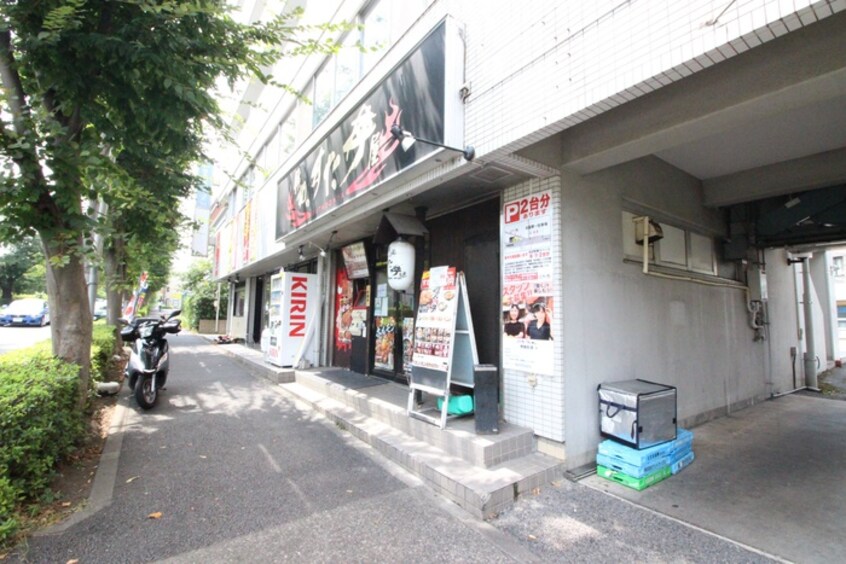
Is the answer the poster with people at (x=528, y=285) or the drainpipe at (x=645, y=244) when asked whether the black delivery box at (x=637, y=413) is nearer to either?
the poster with people at (x=528, y=285)

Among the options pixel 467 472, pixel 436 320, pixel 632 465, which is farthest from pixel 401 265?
pixel 632 465

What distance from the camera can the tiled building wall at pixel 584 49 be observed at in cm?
218

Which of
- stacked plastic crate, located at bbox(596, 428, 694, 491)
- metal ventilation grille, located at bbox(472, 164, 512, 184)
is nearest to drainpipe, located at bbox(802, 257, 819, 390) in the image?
stacked plastic crate, located at bbox(596, 428, 694, 491)

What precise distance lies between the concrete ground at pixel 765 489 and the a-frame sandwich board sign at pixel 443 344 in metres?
1.65

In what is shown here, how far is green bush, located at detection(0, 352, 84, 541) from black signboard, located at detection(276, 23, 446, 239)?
3.76 meters

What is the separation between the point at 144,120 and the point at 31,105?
1.31 metres

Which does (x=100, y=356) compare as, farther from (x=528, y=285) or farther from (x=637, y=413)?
(x=637, y=413)

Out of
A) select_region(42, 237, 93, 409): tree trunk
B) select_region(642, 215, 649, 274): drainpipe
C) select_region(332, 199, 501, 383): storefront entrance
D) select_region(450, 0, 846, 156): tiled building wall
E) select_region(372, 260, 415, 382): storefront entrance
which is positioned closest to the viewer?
select_region(450, 0, 846, 156): tiled building wall

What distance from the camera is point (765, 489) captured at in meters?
3.72

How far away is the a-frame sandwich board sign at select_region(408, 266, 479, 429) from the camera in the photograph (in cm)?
448

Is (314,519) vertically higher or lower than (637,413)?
lower

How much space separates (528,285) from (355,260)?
15.4 feet

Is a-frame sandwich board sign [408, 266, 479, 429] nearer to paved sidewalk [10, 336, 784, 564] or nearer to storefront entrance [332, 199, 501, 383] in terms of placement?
storefront entrance [332, 199, 501, 383]

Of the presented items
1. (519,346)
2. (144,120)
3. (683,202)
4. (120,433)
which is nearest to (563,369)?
(519,346)
